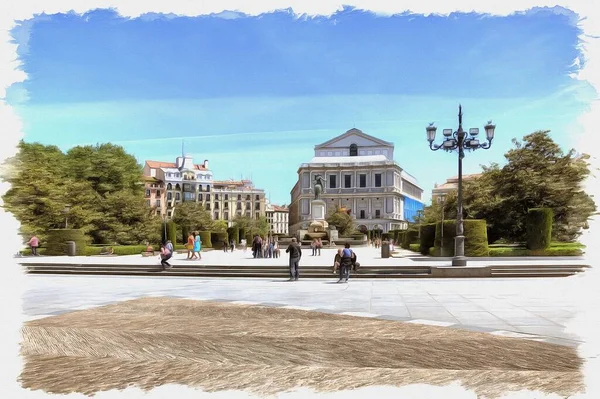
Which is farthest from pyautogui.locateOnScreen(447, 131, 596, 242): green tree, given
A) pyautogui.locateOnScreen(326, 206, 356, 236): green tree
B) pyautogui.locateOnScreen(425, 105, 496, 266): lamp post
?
pyautogui.locateOnScreen(326, 206, 356, 236): green tree

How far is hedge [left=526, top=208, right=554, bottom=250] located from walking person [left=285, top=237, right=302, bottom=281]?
17.5 meters

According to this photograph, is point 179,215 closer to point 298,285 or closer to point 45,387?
point 298,285

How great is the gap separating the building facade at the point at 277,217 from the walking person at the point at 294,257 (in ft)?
526

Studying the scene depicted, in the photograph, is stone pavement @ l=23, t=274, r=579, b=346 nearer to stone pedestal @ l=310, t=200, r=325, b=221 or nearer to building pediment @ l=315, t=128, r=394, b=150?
stone pedestal @ l=310, t=200, r=325, b=221

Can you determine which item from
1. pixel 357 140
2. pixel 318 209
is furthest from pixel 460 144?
pixel 357 140

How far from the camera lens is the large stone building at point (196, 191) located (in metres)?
130

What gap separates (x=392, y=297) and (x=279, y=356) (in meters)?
8.36

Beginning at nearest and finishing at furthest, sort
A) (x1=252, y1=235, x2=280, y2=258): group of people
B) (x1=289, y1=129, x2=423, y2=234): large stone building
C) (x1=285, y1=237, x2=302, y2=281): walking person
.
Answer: (x1=285, y1=237, x2=302, y2=281): walking person → (x1=252, y1=235, x2=280, y2=258): group of people → (x1=289, y1=129, x2=423, y2=234): large stone building

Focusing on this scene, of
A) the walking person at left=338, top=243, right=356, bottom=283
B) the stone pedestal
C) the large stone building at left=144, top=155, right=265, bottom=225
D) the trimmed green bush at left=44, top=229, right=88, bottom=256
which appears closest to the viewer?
the walking person at left=338, top=243, right=356, bottom=283

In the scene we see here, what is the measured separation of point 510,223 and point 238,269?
76.3 feet

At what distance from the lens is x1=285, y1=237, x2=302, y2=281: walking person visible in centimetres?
2066

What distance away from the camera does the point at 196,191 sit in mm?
140875

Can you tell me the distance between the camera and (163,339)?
27.0 ft

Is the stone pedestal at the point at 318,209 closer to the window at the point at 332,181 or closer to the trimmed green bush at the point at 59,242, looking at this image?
the trimmed green bush at the point at 59,242
